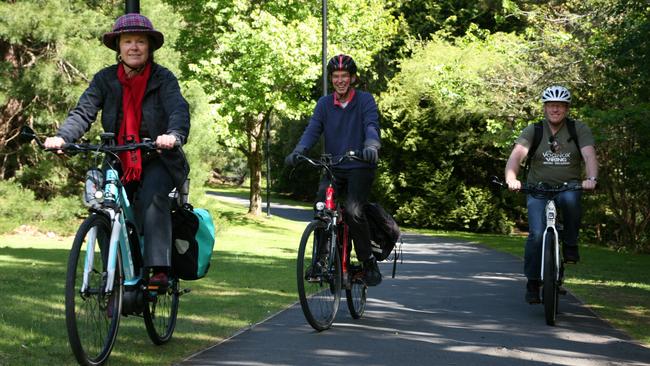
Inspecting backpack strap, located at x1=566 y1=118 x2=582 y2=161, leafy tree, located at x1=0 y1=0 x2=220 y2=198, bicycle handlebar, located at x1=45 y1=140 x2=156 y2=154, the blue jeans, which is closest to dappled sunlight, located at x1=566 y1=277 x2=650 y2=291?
the blue jeans

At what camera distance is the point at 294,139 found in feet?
161

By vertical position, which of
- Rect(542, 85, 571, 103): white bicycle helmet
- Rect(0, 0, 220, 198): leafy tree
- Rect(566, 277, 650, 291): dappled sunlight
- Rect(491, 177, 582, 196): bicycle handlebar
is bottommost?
Rect(566, 277, 650, 291): dappled sunlight

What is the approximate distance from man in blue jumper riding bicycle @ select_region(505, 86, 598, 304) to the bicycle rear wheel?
1912 mm

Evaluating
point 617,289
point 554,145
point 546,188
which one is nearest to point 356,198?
point 546,188

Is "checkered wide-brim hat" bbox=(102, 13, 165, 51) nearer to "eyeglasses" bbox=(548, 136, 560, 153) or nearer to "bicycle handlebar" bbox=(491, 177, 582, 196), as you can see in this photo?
"bicycle handlebar" bbox=(491, 177, 582, 196)

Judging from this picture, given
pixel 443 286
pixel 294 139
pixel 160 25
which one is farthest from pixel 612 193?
pixel 294 139

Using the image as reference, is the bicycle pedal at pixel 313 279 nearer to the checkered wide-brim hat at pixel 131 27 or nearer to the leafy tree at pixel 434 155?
the checkered wide-brim hat at pixel 131 27

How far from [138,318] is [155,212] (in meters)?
2.32

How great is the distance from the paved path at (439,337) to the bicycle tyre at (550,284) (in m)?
0.14

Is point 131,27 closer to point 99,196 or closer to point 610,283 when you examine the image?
point 99,196

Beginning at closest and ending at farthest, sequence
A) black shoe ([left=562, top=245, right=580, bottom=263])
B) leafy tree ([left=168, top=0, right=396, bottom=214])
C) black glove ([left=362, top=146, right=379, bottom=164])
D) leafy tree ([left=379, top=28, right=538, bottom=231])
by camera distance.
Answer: black glove ([left=362, top=146, right=379, bottom=164]) < black shoe ([left=562, top=245, right=580, bottom=263]) < leafy tree ([left=168, top=0, right=396, bottom=214]) < leafy tree ([left=379, top=28, right=538, bottom=231])

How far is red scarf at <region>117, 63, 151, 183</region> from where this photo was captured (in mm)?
6184

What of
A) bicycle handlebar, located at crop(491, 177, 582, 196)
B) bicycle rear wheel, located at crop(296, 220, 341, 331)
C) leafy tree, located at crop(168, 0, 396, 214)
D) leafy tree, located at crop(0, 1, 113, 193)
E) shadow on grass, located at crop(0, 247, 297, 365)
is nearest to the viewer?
shadow on grass, located at crop(0, 247, 297, 365)

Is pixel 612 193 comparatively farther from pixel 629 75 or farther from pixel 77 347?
pixel 77 347
